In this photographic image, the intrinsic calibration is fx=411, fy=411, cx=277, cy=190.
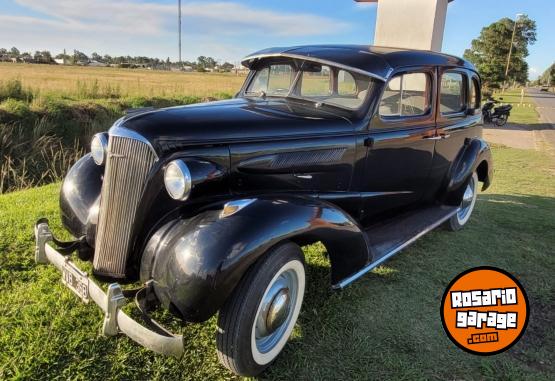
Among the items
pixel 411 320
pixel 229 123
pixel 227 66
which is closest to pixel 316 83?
pixel 229 123

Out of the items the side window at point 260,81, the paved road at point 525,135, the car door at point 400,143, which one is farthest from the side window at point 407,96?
the paved road at point 525,135

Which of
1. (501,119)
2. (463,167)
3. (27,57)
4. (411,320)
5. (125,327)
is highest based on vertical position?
(27,57)

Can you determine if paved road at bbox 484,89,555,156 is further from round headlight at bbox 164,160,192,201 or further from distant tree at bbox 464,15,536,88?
distant tree at bbox 464,15,536,88

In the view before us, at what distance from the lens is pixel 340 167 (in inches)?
120

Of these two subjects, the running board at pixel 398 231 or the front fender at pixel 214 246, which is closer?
the front fender at pixel 214 246

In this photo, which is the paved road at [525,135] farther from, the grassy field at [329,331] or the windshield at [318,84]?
→ the windshield at [318,84]

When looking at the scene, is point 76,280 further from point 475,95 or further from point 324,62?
point 475,95

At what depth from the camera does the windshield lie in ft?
10.8

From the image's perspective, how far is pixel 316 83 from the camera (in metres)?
3.53

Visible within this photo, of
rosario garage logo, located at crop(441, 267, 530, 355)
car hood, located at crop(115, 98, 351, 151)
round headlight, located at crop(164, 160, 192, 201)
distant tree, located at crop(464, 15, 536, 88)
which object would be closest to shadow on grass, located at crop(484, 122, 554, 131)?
rosario garage logo, located at crop(441, 267, 530, 355)

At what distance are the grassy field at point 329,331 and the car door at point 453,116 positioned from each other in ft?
3.02

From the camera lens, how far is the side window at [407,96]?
11.2 feet

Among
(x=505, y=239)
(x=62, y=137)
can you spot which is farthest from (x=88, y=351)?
(x=62, y=137)

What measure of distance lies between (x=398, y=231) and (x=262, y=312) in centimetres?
173
